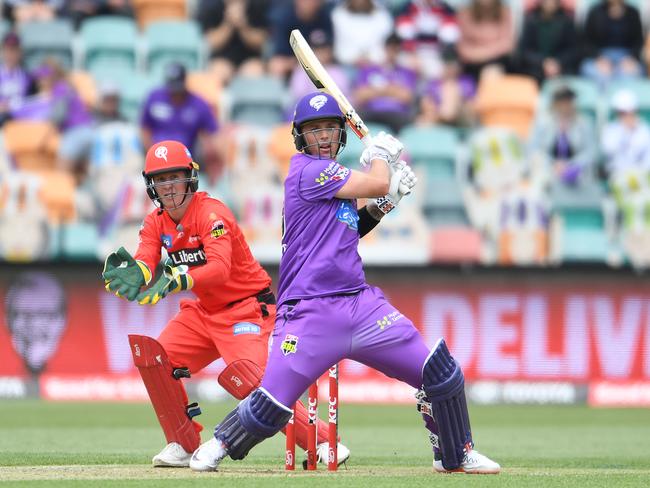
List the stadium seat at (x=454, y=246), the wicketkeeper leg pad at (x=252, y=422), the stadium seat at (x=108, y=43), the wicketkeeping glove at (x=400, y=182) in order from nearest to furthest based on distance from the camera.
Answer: the wicketkeeper leg pad at (x=252, y=422)
the wicketkeeping glove at (x=400, y=182)
the stadium seat at (x=454, y=246)
the stadium seat at (x=108, y=43)

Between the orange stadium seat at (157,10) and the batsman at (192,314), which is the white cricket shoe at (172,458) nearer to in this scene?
the batsman at (192,314)

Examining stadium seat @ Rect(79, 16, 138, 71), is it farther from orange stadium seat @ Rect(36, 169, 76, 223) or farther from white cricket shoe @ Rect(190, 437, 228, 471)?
white cricket shoe @ Rect(190, 437, 228, 471)

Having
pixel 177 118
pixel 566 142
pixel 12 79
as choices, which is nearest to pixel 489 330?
pixel 566 142

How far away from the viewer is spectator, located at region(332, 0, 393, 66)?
17.2 meters

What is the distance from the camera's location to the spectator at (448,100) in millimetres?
16609

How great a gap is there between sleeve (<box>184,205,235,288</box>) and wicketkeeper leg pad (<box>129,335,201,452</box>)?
1.96 ft

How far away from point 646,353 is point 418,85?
4.62 m

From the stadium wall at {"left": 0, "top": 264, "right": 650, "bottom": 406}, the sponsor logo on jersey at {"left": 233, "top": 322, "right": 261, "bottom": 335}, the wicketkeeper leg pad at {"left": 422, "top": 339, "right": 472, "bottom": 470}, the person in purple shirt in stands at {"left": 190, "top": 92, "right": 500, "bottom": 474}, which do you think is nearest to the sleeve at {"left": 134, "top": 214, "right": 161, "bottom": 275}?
the sponsor logo on jersey at {"left": 233, "top": 322, "right": 261, "bottom": 335}

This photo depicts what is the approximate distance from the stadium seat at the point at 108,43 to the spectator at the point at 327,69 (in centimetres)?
231

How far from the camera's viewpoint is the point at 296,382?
22.3 feet

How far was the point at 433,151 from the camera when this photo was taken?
16.0 meters

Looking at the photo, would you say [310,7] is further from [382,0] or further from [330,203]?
[330,203]

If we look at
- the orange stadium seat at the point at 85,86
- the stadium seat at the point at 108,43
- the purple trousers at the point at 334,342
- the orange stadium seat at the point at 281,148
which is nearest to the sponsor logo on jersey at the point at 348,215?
the purple trousers at the point at 334,342

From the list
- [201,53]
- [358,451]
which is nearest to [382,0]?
[201,53]
